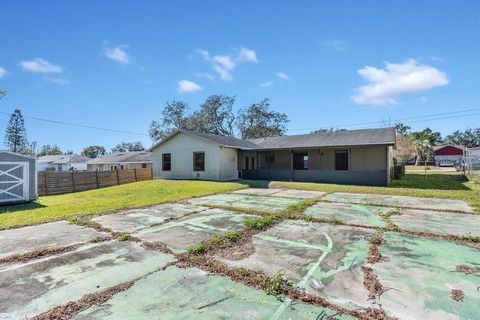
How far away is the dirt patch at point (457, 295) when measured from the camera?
3.17 metres

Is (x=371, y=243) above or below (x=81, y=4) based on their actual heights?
below

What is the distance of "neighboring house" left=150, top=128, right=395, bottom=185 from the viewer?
17312mm

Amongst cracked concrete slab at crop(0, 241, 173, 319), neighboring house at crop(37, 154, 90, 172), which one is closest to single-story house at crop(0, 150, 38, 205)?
cracked concrete slab at crop(0, 241, 173, 319)

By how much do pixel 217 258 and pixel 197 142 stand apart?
15458 millimetres

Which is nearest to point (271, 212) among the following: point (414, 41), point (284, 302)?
point (284, 302)

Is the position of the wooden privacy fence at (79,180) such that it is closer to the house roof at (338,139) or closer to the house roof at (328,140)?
the house roof at (328,140)

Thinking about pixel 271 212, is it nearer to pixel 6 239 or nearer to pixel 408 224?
pixel 408 224

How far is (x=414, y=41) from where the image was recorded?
1683cm

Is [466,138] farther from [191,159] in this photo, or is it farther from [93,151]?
[93,151]

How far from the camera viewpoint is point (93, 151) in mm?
79625

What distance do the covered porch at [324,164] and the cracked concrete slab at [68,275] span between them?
14689 mm

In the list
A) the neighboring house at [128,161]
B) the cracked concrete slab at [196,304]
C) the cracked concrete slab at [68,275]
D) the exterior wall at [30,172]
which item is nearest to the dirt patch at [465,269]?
the cracked concrete slab at [196,304]

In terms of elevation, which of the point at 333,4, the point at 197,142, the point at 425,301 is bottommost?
the point at 425,301

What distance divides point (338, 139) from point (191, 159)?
10354 millimetres
